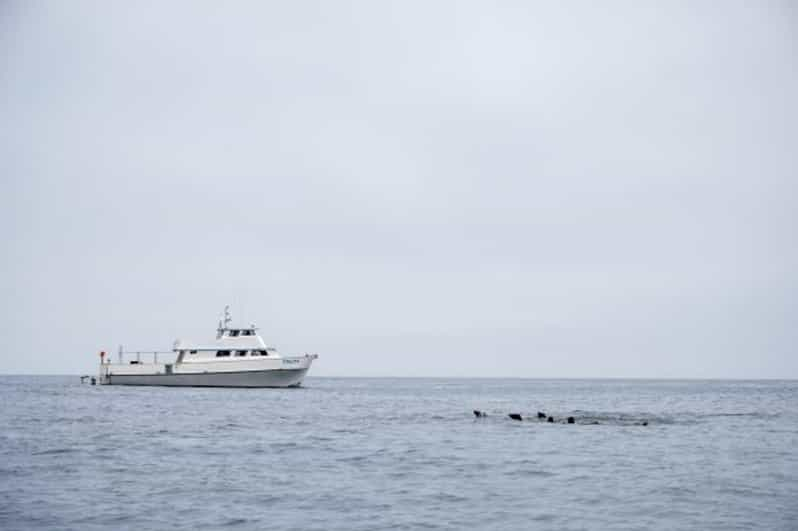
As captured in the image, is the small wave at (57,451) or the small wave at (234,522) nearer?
the small wave at (234,522)

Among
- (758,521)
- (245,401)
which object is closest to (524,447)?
(758,521)

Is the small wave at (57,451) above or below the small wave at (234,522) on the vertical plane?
above

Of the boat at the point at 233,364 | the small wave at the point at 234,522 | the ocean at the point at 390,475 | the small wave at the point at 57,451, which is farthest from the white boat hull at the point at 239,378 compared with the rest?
the small wave at the point at 234,522

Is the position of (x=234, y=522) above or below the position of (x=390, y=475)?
below

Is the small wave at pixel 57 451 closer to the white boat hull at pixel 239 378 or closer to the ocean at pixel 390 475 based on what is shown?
the ocean at pixel 390 475

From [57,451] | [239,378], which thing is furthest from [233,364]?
[57,451]

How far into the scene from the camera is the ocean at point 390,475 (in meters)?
20.5

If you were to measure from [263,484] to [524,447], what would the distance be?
13.9m

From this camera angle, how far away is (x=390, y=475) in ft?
88.8

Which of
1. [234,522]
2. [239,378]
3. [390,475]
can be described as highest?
[239,378]

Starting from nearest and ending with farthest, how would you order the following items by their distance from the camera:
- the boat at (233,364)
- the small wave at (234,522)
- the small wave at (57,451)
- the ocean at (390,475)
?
the small wave at (234,522), the ocean at (390,475), the small wave at (57,451), the boat at (233,364)

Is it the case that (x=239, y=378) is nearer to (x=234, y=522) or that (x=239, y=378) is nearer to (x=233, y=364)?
(x=233, y=364)

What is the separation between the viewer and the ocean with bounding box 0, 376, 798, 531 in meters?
20.5

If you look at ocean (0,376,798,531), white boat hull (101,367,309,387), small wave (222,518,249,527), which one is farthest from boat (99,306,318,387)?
small wave (222,518,249,527)
